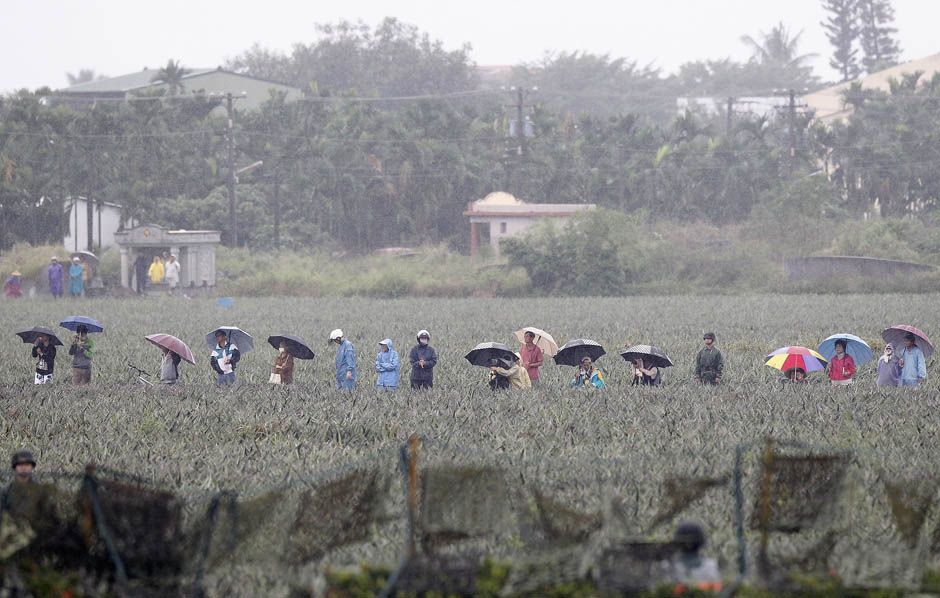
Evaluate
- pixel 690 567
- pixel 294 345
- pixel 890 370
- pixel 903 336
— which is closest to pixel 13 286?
pixel 294 345

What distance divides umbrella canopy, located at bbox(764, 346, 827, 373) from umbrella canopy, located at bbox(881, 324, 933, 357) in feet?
3.44

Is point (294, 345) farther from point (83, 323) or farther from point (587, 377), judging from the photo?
point (587, 377)

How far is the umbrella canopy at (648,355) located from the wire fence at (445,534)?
873 centimetres

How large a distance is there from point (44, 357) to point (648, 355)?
861 cm

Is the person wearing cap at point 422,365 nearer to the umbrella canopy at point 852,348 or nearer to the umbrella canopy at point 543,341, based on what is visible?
the umbrella canopy at point 543,341

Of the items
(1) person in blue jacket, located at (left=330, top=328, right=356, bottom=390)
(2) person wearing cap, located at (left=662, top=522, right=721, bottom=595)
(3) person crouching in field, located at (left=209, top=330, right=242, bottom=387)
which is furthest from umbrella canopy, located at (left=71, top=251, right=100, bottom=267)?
(2) person wearing cap, located at (left=662, top=522, right=721, bottom=595)

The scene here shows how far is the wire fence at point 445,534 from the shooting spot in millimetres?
7723

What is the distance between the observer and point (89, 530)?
8.12m

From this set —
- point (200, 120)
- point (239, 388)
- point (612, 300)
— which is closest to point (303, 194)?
point (200, 120)

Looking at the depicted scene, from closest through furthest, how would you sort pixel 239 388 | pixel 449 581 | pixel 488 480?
pixel 449 581 < pixel 488 480 < pixel 239 388

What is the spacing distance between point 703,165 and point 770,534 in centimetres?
5265

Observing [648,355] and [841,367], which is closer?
[841,367]

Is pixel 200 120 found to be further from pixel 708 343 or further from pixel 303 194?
pixel 708 343

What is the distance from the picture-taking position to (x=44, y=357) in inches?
803
